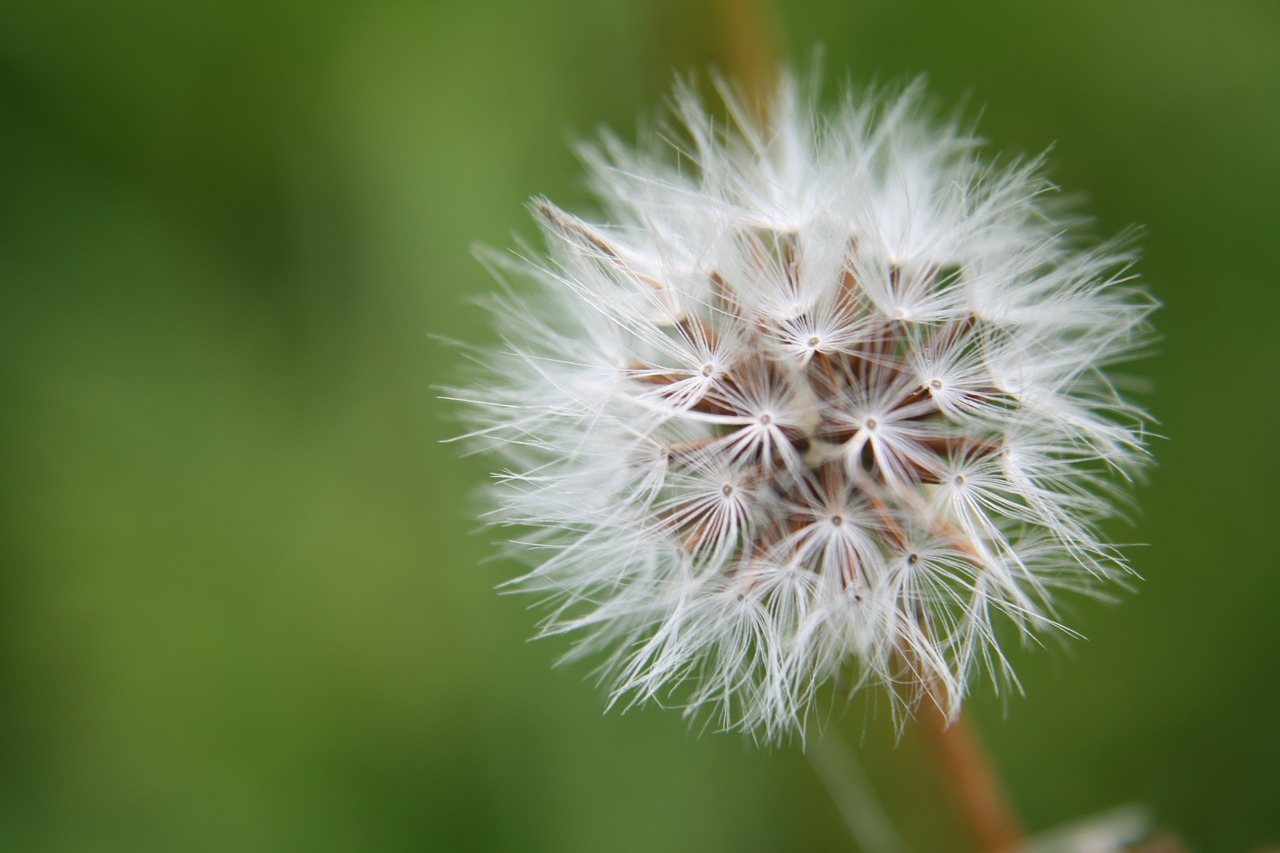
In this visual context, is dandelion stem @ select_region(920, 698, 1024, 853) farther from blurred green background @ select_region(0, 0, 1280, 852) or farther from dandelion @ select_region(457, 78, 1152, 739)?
blurred green background @ select_region(0, 0, 1280, 852)

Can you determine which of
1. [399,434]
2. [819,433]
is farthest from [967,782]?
[399,434]

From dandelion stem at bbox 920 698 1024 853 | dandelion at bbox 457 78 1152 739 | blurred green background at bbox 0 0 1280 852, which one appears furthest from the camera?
blurred green background at bbox 0 0 1280 852

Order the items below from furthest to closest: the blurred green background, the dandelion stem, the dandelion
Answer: the blurred green background < the dandelion stem < the dandelion

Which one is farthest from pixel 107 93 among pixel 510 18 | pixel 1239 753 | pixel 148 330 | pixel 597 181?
pixel 1239 753

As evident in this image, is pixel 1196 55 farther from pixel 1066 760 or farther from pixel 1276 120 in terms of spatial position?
pixel 1066 760

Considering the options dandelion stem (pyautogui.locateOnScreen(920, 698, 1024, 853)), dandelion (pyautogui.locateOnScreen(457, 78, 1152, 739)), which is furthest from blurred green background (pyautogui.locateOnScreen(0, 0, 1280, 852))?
dandelion (pyautogui.locateOnScreen(457, 78, 1152, 739))

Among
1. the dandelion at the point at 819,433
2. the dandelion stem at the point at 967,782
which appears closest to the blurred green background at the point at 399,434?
the dandelion stem at the point at 967,782
